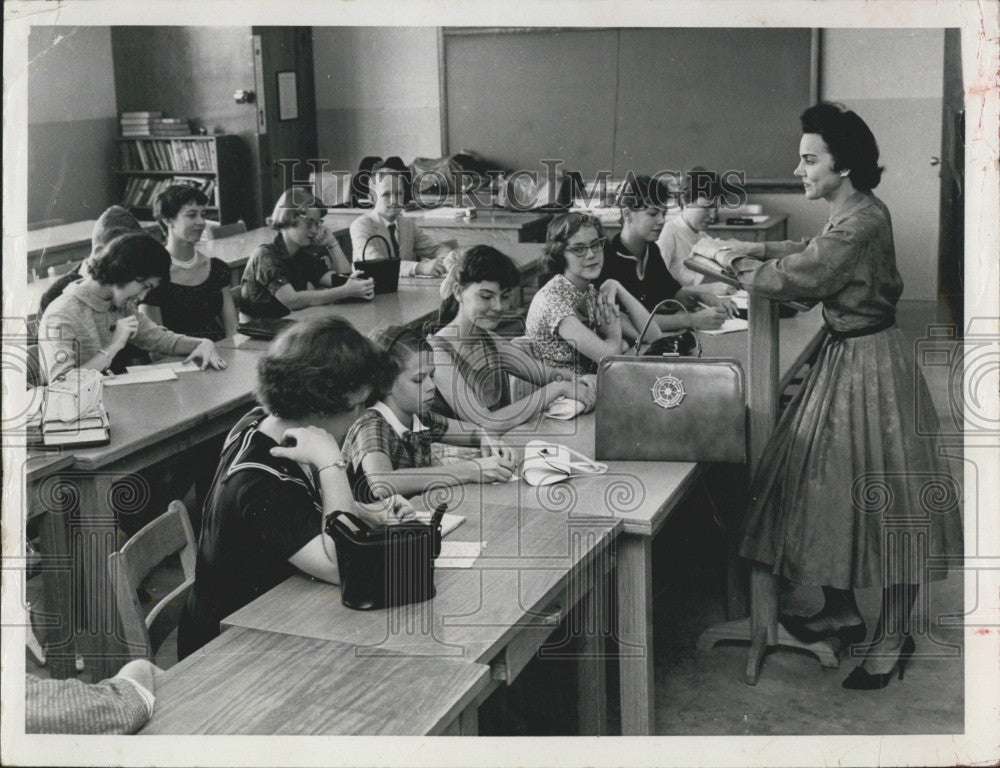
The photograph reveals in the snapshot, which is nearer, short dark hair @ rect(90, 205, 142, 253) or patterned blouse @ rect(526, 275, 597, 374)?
patterned blouse @ rect(526, 275, 597, 374)

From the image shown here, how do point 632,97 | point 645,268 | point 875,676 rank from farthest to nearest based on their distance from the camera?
point 632,97
point 645,268
point 875,676

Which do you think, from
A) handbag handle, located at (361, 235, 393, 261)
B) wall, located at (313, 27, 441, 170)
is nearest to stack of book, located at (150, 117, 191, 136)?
wall, located at (313, 27, 441, 170)

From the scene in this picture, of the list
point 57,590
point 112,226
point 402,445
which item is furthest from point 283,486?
point 112,226

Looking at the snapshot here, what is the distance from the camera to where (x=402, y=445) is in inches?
120

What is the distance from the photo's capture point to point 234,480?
230 cm

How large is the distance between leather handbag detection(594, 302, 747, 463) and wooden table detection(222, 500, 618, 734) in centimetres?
38

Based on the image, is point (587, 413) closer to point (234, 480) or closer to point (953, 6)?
point (234, 480)

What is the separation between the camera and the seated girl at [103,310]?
12.5 feet

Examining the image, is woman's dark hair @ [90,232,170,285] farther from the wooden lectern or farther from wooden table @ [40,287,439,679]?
the wooden lectern

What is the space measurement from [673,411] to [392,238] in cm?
341

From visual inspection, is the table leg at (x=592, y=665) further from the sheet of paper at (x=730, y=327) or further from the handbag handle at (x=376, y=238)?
the handbag handle at (x=376, y=238)

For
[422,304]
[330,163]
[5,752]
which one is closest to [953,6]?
[5,752]

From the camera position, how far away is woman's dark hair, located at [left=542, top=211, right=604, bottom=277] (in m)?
4.07

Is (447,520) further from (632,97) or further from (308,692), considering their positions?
(632,97)
